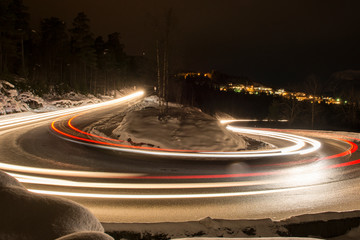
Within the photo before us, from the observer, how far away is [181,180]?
823 centimetres

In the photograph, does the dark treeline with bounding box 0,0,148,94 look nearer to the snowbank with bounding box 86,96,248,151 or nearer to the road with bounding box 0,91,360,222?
the snowbank with bounding box 86,96,248,151

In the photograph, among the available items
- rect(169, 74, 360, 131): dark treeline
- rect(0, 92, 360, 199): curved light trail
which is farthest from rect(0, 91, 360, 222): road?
rect(169, 74, 360, 131): dark treeline

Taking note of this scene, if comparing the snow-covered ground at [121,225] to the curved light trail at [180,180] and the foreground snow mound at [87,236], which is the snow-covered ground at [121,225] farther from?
the curved light trail at [180,180]

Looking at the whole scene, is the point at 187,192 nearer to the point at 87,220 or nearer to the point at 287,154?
the point at 87,220

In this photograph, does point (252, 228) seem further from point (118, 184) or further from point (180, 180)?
point (118, 184)

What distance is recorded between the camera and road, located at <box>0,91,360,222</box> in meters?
6.19

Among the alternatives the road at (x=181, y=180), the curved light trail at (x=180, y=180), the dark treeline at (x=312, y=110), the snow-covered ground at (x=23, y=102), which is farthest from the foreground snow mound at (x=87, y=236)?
the dark treeline at (x=312, y=110)

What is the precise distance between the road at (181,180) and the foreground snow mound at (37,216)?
8.66ft

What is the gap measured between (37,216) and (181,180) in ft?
18.7

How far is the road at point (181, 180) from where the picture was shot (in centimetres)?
619

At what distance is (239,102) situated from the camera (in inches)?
4277

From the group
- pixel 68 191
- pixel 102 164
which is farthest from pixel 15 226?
pixel 102 164

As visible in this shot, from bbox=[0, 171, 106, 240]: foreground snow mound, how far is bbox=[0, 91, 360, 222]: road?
2.64 m

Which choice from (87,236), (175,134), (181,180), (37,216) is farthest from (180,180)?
(175,134)
